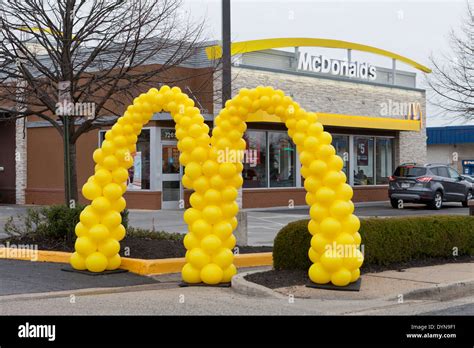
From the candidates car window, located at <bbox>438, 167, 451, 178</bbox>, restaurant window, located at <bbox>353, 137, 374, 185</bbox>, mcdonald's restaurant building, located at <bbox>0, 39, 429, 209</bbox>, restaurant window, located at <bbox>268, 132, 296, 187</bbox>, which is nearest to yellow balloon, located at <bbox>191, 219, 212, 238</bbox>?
mcdonald's restaurant building, located at <bbox>0, 39, 429, 209</bbox>

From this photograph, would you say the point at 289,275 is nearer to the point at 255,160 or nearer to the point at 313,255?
the point at 313,255

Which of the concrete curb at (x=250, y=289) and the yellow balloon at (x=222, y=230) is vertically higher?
the yellow balloon at (x=222, y=230)

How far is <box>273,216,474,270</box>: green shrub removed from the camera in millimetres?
10164

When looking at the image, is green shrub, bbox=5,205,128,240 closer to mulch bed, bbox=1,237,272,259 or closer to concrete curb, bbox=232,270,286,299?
mulch bed, bbox=1,237,272,259

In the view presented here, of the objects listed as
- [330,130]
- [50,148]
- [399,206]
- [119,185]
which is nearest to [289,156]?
[330,130]

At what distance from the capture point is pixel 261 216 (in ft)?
72.3

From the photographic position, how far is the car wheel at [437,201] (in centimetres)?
2546

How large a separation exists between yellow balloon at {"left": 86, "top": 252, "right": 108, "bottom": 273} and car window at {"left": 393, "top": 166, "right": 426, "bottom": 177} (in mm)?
17542

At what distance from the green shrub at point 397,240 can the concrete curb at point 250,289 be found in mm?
933

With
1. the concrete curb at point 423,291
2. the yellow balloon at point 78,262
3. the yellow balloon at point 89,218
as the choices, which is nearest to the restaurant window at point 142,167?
the yellow balloon at point 78,262

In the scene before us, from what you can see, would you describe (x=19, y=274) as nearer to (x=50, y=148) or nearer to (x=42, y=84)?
(x=42, y=84)

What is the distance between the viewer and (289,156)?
2686cm

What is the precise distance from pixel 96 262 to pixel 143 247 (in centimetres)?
203

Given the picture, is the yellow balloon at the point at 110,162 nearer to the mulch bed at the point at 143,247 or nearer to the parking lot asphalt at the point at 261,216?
the mulch bed at the point at 143,247
